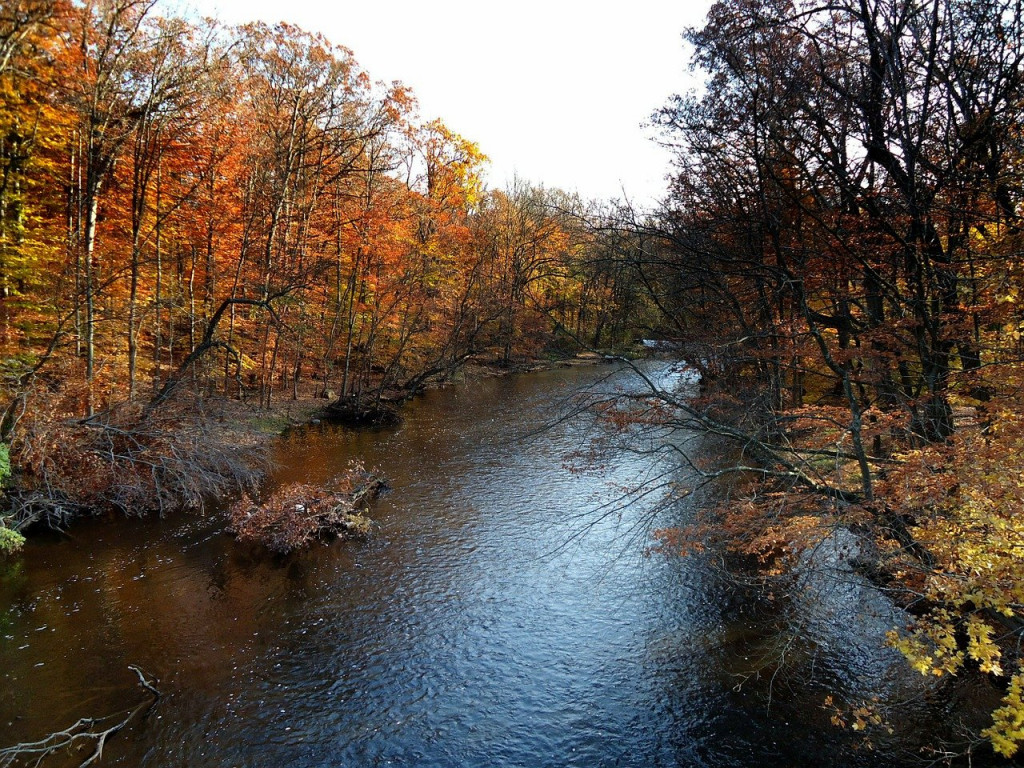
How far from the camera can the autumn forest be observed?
640cm

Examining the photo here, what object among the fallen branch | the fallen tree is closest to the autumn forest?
the fallen tree

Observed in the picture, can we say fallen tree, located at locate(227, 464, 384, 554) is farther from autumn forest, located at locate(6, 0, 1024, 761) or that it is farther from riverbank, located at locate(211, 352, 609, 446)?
riverbank, located at locate(211, 352, 609, 446)

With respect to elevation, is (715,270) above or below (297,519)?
above

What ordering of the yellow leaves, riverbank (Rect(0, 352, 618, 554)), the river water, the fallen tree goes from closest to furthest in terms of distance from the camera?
the yellow leaves
the river water
riverbank (Rect(0, 352, 618, 554))
the fallen tree

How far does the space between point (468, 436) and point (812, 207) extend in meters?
12.5

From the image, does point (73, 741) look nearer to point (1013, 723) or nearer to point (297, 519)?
point (297, 519)

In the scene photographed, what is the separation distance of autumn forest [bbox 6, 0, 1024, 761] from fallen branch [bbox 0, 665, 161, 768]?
4.68 m

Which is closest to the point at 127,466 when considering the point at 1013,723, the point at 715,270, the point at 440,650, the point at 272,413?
the point at 440,650

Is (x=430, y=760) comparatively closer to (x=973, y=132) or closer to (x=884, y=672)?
(x=884, y=672)

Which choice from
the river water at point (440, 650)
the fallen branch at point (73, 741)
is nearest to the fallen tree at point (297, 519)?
the river water at point (440, 650)

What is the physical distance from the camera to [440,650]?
7574mm

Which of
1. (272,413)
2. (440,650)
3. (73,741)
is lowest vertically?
(73,741)

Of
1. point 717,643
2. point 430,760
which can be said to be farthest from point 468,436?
point 430,760

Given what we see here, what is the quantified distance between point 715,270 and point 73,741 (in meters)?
9.49
